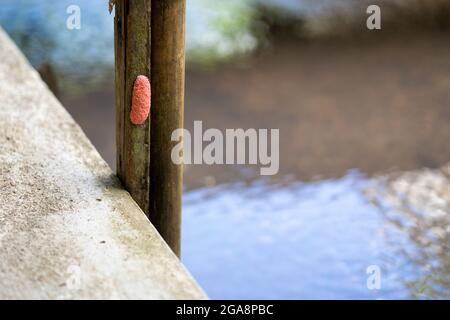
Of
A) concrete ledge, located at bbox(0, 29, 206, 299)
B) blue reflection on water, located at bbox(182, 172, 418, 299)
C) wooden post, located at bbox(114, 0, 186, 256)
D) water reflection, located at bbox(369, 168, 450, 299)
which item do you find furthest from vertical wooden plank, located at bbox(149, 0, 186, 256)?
water reflection, located at bbox(369, 168, 450, 299)

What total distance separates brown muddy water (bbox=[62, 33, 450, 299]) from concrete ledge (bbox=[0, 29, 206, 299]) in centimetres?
104

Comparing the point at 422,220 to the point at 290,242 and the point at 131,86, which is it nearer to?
the point at 290,242

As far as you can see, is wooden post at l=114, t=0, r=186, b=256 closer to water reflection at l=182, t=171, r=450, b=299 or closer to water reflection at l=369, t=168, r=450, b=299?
water reflection at l=182, t=171, r=450, b=299

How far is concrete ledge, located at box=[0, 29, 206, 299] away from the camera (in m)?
2.14

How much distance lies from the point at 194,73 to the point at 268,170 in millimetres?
1299

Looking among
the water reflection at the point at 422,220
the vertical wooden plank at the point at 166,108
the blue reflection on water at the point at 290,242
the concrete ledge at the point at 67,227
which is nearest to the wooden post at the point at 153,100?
the vertical wooden plank at the point at 166,108

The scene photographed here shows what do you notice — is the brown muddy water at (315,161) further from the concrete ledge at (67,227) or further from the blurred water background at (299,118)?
the concrete ledge at (67,227)

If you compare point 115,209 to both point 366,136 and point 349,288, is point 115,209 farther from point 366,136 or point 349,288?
point 366,136

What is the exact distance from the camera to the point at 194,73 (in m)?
5.51

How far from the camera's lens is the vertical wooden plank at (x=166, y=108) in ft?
8.39

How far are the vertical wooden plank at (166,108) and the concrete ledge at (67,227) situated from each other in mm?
165

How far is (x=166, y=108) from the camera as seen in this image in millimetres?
2648

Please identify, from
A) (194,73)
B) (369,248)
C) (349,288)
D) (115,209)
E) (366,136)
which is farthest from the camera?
(194,73)
